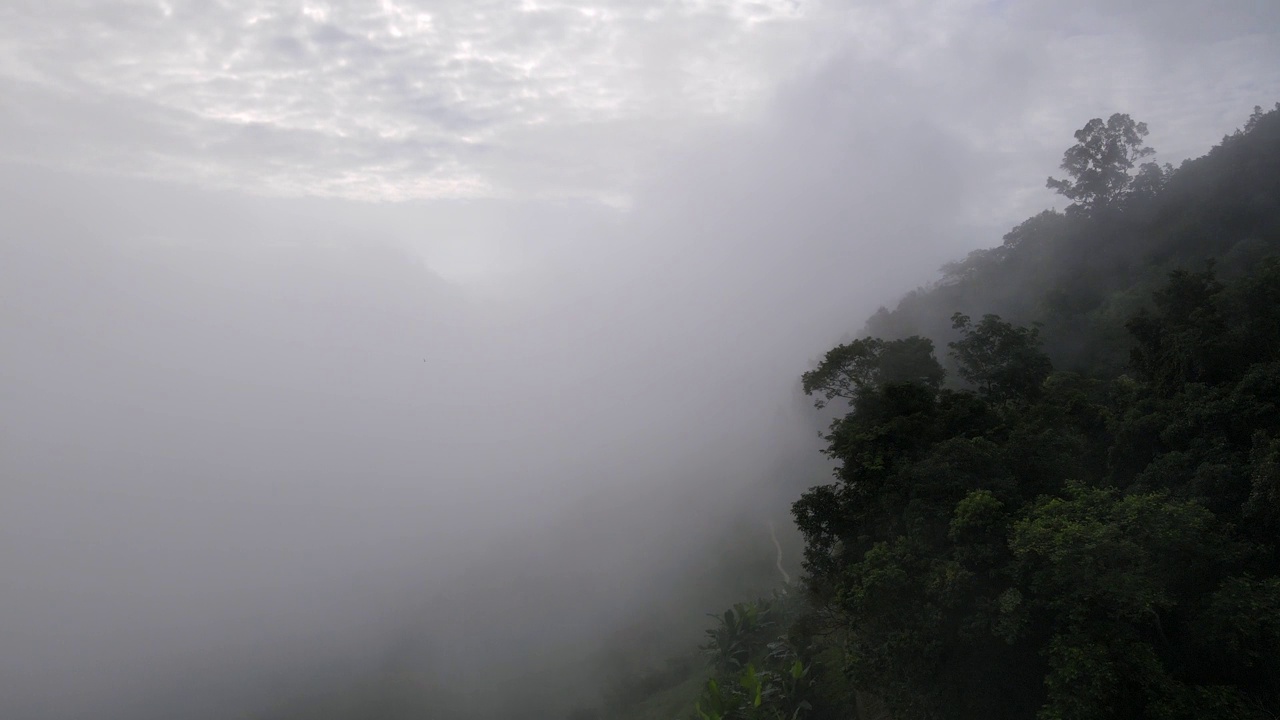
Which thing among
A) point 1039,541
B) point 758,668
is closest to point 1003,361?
point 758,668

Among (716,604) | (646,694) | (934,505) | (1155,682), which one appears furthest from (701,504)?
(1155,682)

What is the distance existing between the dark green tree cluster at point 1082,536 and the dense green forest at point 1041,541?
0.15 ft

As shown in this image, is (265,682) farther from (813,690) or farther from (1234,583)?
(1234,583)

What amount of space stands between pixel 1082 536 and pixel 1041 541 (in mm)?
786

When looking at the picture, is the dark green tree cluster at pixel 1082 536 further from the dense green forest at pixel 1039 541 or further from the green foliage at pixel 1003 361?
the green foliage at pixel 1003 361

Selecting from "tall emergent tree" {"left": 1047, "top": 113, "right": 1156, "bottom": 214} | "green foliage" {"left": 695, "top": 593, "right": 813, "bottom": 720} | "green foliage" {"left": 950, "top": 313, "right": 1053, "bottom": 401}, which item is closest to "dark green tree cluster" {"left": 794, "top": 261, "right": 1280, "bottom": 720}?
"green foliage" {"left": 695, "top": 593, "right": 813, "bottom": 720}

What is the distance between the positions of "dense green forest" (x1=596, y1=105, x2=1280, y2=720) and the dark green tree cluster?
0.15ft

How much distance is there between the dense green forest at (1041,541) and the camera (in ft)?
43.0

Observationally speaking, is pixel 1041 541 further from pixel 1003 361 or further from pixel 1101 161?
pixel 1101 161

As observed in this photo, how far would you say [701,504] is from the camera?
211 feet

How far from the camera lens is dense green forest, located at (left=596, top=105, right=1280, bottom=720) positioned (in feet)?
43.0

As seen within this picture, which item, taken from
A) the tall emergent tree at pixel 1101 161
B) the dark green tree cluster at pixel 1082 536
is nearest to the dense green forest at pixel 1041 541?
the dark green tree cluster at pixel 1082 536

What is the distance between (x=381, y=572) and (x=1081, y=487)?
256 ft

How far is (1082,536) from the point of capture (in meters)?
13.8
